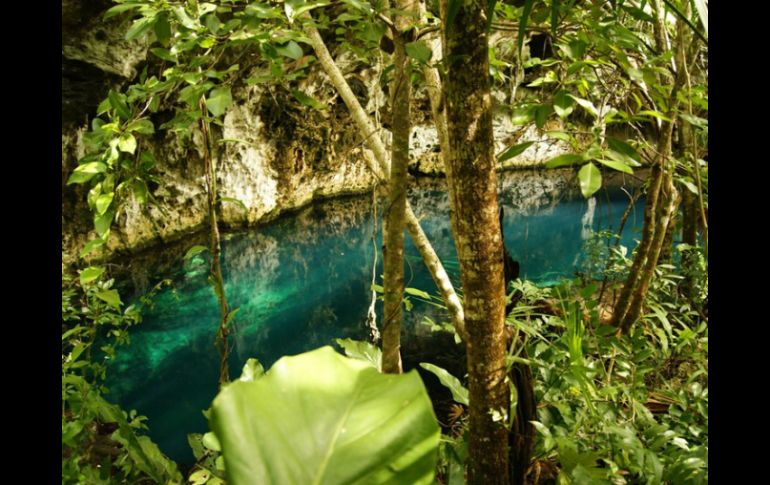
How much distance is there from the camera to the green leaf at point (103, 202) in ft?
2.56

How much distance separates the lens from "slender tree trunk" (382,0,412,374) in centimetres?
108

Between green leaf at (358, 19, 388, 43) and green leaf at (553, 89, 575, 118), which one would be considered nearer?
green leaf at (553, 89, 575, 118)

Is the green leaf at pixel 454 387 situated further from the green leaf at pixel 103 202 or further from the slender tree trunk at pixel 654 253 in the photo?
the slender tree trunk at pixel 654 253

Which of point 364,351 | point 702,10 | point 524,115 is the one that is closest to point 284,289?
point 364,351

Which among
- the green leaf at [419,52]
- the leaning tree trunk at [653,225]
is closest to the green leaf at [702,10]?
the green leaf at [419,52]

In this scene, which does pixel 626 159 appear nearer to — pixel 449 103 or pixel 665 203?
pixel 449 103

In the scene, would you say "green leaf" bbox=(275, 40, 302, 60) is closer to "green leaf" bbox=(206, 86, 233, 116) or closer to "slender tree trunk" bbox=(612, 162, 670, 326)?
"green leaf" bbox=(206, 86, 233, 116)

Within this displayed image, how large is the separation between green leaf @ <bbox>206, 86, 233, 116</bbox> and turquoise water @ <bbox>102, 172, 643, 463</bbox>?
0.77m

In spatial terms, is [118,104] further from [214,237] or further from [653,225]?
[653,225]

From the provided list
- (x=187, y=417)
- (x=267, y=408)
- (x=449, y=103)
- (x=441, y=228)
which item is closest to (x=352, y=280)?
(x=441, y=228)

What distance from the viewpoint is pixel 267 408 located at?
0.81ft

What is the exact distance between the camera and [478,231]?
72 centimetres

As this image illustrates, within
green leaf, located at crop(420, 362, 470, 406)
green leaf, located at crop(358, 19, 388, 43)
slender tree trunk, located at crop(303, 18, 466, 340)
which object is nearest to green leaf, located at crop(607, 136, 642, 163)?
green leaf, located at crop(358, 19, 388, 43)
